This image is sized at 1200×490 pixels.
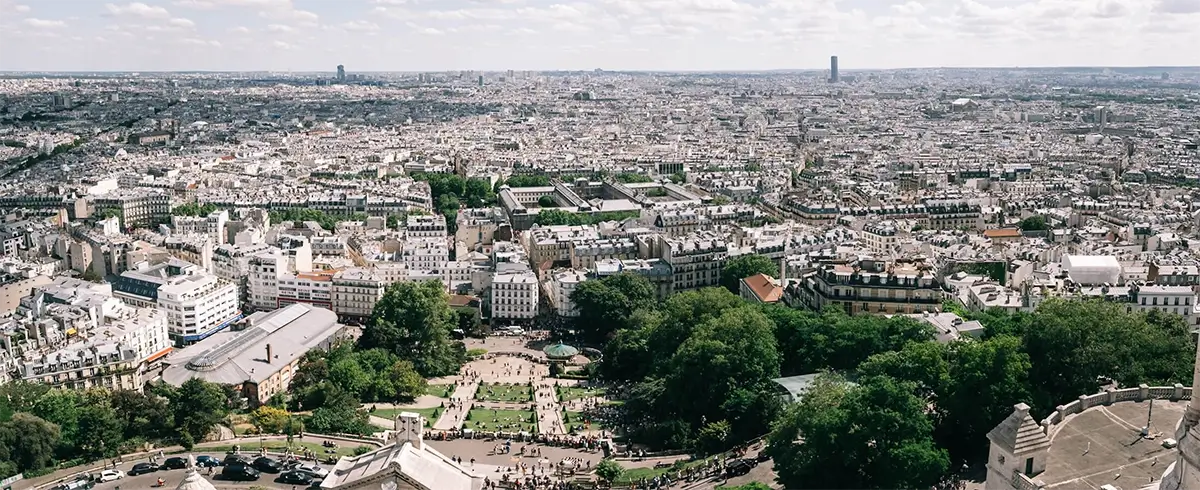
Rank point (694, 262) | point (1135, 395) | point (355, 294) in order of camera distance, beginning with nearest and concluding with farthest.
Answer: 1. point (1135, 395)
2. point (355, 294)
3. point (694, 262)

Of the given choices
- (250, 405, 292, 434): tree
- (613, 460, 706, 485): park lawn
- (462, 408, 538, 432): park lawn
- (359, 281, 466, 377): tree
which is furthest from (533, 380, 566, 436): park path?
(250, 405, 292, 434): tree

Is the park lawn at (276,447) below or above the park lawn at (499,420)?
above

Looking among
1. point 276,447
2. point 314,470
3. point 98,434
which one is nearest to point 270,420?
point 276,447

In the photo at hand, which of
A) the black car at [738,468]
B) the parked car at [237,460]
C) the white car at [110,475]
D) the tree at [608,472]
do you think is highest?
the parked car at [237,460]

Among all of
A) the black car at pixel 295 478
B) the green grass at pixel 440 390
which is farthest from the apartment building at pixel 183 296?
the black car at pixel 295 478

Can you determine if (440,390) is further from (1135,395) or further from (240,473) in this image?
(1135,395)

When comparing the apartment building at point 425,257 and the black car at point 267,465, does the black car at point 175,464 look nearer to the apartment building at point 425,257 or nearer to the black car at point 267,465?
the black car at point 267,465

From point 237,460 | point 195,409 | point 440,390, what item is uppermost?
point 195,409
